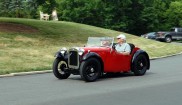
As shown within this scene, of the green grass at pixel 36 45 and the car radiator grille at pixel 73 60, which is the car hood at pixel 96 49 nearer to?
the car radiator grille at pixel 73 60

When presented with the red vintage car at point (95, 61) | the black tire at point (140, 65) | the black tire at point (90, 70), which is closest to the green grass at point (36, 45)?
the red vintage car at point (95, 61)

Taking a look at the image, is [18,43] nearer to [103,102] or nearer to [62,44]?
[62,44]

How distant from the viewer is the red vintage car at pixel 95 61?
1291 cm

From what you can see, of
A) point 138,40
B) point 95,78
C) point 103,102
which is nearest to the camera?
point 103,102

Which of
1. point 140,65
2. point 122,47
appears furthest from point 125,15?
point 122,47

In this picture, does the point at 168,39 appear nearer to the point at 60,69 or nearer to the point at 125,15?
the point at 125,15

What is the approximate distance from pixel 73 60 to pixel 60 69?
0.73 m

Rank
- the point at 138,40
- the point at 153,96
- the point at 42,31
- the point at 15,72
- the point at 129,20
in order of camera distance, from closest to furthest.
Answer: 1. the point at 153,96
2. the point at 15,72
3. the point at 42,31
4. the point at 138,40
5. the point at 129,20

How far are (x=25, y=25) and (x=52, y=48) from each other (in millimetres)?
5995

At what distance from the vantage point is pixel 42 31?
89.2 ft

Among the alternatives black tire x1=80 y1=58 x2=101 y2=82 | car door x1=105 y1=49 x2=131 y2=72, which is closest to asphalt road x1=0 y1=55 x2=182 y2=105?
black tire x1=80 y1=58 x2=101 y2=82

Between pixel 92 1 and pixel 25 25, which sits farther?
pixel 92 1

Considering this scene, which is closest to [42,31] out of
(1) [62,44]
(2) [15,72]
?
(1) [62,44]

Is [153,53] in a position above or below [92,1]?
below
